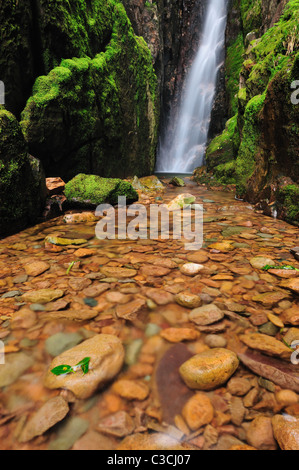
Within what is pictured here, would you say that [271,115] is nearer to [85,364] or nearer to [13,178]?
[13,178]

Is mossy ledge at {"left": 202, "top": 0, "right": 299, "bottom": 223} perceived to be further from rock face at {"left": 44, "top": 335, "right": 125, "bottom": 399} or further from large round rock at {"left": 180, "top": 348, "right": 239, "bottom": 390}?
rock face at {"left": 44, "top": 335, "right": 125, "bottom": 399}

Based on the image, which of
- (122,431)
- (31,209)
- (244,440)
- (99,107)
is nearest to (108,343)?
(122,431)

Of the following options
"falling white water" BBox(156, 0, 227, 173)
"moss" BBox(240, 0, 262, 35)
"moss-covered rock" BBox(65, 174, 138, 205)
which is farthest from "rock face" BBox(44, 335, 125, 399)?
"falling white water" BBox(156, 0, 227, 173)

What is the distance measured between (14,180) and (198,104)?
21.0 metres

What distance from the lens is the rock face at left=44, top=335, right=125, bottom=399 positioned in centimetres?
126

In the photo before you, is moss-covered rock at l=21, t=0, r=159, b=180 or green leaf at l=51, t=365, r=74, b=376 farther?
moss-covered rock at l=21, t=0, r=159, b=180

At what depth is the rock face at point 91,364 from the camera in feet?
4.14

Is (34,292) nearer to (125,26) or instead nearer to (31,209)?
(31,209)

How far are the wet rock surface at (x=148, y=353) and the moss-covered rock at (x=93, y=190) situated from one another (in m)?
2.79

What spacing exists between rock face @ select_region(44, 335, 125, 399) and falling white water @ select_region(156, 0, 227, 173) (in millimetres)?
18962

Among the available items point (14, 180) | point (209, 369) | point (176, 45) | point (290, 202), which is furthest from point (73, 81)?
point (176, 45)

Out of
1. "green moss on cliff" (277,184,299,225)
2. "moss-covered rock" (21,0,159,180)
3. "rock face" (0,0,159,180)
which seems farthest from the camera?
"moss-covered rock" (21,0,159,180)

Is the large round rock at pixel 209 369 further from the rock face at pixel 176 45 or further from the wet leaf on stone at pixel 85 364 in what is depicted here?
the rock face at pixel 176 45
